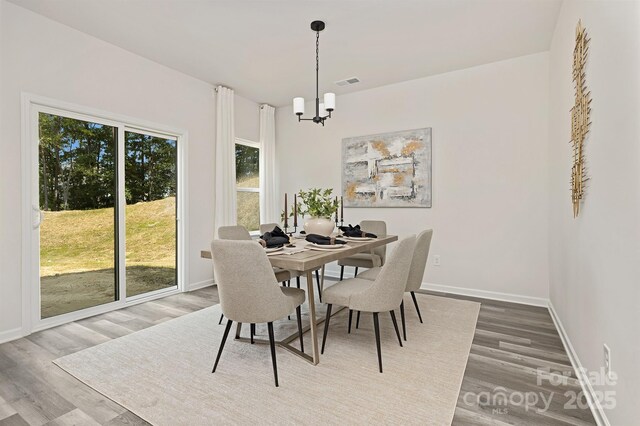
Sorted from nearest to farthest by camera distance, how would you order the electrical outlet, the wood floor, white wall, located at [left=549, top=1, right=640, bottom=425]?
white wall, located at [left=549, top=1, right=640, bottom=425] < the electrical outlet < the wood floor

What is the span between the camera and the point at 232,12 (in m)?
2.74

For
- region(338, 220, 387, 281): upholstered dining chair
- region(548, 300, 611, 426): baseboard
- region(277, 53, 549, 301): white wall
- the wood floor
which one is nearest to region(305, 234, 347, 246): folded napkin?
region(338, 220, 387, 281): upholstered dining chair

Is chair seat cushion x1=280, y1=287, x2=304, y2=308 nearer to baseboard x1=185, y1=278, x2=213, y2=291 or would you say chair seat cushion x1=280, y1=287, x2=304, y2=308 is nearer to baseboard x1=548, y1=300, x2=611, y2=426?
baseboard x1=548, y1=300, x2=611, y2=426

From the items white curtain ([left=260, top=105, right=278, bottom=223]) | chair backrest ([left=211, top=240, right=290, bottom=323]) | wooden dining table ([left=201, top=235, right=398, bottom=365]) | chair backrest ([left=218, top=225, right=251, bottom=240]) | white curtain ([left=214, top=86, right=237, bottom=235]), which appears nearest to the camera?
chair backrest ([left=211, top=240, right=290, bottom=323])

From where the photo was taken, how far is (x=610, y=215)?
1.51m

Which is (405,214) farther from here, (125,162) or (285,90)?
(125,162)

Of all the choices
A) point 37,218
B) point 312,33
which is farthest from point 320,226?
point 37,218

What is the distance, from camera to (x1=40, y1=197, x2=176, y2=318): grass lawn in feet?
9.82

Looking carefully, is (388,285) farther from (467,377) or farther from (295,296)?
(467,377)

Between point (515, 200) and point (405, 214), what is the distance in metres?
Result: 1.27

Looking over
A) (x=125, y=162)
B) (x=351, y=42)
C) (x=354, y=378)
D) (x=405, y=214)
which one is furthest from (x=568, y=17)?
(x=125, y=162)

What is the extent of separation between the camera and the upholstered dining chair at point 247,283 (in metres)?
1.83

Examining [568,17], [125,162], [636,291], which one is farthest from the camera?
[125,162]

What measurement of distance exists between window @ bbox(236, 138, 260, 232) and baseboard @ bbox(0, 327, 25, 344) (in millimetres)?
2741
